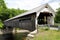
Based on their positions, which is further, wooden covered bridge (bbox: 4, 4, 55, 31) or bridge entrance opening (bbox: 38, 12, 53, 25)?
bridge entrance opening (bbox: 38, 12, 53, 25)

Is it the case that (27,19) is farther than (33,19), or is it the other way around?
(27,19)

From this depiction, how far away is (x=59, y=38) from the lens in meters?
23.0

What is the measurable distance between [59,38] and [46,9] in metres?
10.7

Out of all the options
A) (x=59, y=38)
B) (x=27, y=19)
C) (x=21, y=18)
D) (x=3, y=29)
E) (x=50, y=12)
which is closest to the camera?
(x=59, y=38)

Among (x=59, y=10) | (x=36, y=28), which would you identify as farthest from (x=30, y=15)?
(x=59, y=10)

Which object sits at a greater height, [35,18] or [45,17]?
[45,17]

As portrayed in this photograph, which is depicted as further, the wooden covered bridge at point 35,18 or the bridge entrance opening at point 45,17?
the bridge entrance opening at point 45,17

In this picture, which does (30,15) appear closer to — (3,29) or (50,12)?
(50,12)

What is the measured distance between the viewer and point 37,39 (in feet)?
78.4

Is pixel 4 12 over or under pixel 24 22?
over

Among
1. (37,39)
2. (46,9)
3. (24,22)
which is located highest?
(46,9)

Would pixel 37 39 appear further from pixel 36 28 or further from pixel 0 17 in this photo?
pixel 0 17

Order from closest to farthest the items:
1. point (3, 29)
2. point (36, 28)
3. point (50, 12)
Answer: point (36, 28) → point (50, 12) → point (3, 29)

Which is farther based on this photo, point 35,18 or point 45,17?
point 45,17
